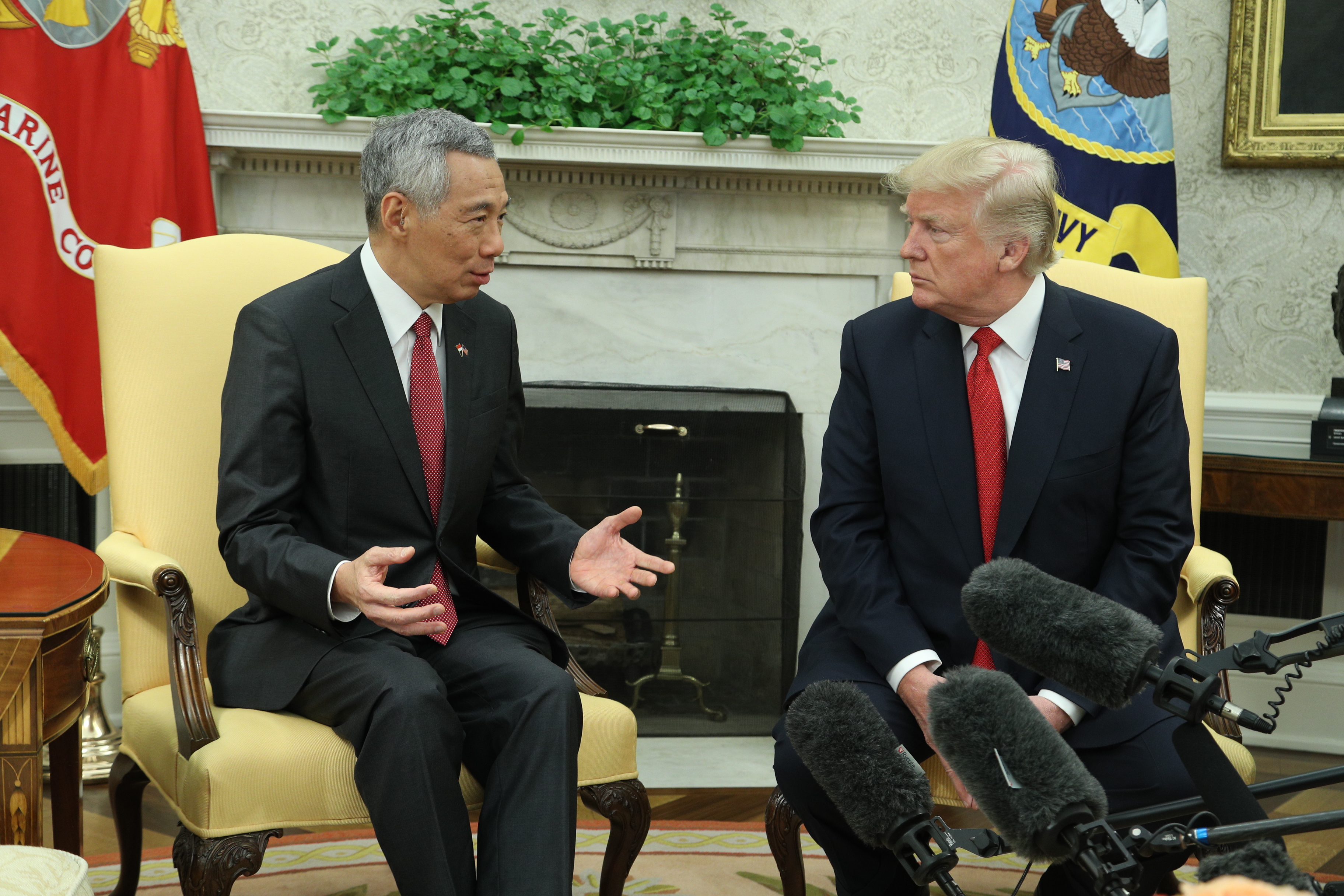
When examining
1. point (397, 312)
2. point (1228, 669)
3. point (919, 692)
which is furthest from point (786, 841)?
point (1228, 669)

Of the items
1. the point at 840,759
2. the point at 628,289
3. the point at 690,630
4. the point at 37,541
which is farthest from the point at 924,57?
the point at 840,759

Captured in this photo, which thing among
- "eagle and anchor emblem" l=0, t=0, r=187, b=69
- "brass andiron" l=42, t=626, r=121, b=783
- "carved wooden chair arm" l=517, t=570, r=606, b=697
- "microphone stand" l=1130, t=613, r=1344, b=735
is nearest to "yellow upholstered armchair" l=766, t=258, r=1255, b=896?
"carved wooden chair arm" l=517, t=570, r=606, b=697

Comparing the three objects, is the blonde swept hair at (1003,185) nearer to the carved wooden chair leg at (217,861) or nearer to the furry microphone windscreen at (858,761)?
the furry microphone windscreen at (858,761)

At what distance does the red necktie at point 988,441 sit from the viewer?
1868mm

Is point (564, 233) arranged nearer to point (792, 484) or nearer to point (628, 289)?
point (628, 289)

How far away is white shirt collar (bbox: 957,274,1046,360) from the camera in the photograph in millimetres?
1912

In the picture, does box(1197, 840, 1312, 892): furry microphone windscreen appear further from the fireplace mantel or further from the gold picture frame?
the gold picture frame

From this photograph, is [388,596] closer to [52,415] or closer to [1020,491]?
[1020,491]

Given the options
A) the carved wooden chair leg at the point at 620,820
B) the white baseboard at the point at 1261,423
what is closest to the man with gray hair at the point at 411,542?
the carved wooden chair leg at the point at 620,820

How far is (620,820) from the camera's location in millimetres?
1818

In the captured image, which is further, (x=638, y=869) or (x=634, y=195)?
(x=634, y=195)

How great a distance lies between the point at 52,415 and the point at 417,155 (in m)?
1.57

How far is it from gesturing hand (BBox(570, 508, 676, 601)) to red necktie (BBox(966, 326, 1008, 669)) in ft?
1.71

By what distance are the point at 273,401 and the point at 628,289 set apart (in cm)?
185
